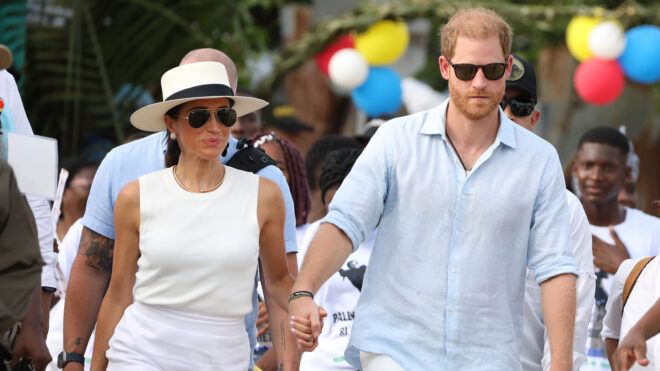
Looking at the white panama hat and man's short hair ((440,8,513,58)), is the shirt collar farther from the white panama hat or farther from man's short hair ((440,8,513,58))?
the white panama hat

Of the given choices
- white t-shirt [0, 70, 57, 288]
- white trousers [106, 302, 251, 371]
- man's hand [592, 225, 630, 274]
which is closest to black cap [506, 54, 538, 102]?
man's hand [592, 225, 630, 274]

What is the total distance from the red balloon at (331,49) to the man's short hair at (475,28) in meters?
9.55

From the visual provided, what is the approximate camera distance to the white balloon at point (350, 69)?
1278 cm

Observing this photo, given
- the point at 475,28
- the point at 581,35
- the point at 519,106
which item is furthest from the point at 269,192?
the point at 581,35

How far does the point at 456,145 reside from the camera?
4.48 metres

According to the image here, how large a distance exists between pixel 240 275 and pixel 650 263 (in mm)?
2178

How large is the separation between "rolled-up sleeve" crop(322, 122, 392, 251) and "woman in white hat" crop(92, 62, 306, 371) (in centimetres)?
41

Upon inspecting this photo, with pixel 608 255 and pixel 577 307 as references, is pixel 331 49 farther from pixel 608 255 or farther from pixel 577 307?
pixel 577 307

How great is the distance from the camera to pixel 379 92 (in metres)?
12.8

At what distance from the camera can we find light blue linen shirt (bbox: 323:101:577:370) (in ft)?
14.1

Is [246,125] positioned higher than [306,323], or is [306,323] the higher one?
[246,125]

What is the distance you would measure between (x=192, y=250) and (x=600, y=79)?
30.1ft

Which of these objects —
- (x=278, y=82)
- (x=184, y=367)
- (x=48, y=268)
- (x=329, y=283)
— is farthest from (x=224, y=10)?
(x=184, y=367)

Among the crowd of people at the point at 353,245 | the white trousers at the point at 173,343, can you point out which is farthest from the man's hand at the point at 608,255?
the white trousers at the point at 173,343
